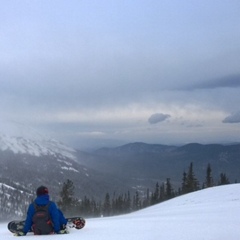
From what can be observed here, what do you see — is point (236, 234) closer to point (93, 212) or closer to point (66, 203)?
point (66, 203)

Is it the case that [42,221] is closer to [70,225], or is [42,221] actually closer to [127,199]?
[70,225]

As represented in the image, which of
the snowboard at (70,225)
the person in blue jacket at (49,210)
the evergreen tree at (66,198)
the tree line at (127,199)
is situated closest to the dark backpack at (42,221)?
the person in blue jacket at (49,210)

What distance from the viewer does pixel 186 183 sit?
74625 mm

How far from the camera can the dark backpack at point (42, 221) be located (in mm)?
11969

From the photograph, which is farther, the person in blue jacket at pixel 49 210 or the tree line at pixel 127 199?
the tree line at pixel 127 199

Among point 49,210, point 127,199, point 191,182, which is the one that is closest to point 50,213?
point 49,210

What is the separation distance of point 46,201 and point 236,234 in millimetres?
5641

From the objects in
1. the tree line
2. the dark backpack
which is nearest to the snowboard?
the dark backpack

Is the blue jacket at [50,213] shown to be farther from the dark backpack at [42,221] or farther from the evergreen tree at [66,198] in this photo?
the evergreen tree at [66,198]

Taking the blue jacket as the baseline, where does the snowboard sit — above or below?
below

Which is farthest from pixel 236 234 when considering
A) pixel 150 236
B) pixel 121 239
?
pixel 121 239

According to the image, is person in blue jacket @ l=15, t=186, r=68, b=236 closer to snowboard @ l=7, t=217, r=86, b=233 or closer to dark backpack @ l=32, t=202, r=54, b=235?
dark backpack @ l=32, t=202, r=54, b=235

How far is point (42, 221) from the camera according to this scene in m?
12.0

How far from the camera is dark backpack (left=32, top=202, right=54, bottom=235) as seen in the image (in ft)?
39.3
